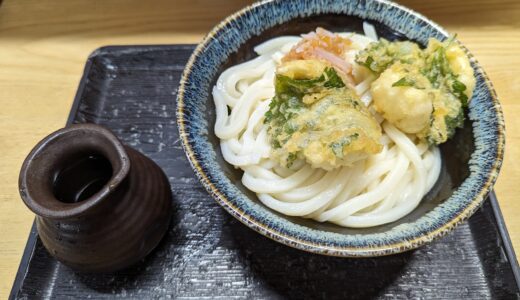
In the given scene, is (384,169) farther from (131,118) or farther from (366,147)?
(131,118)

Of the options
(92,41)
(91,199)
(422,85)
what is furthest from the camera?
(92,41)

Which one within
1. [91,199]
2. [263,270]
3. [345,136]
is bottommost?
[263,270]

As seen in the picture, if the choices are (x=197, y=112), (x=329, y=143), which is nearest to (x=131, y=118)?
(x=197, y=112)

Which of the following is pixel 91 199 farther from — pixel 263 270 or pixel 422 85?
pixel 422 85

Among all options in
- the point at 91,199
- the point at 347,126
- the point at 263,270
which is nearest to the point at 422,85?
the point at 347,126

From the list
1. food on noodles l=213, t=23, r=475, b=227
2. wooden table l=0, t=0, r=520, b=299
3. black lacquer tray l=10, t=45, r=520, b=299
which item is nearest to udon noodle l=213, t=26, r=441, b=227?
food on noodles l=213, t=23, r=475, b=227

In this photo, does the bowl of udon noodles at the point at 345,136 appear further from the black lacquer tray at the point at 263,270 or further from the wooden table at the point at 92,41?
the wooden table at the point at 92,41

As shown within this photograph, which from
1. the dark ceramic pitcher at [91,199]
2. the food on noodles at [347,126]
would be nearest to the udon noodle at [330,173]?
the food on noodles at [347,126]
